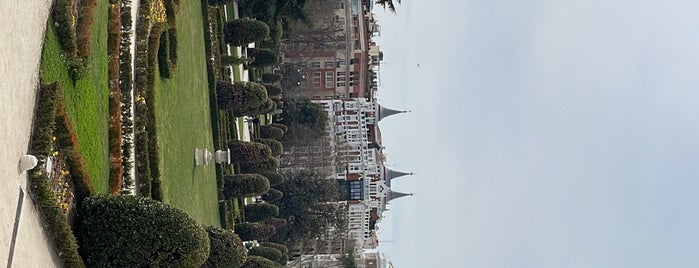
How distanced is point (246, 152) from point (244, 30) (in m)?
6.00

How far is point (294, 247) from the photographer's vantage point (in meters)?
66.9

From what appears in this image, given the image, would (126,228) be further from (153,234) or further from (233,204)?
(233,204)

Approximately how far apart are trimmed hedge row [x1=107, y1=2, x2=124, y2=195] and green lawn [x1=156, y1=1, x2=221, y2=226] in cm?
321

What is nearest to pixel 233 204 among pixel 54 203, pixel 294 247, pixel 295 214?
pixel 54 203

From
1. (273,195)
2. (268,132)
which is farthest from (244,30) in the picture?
(273,195)

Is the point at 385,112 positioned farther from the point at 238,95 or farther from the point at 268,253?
the point at 238,95

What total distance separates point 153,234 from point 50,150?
3062 mm

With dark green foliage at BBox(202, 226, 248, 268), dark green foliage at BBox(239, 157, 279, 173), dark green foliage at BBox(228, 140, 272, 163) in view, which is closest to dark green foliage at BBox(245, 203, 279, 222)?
dark green foliage at BBox(239, 157, 279, 173)

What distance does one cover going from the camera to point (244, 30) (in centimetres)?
3481

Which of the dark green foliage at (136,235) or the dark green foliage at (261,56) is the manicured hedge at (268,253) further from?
the dark green foliage at (136,235)

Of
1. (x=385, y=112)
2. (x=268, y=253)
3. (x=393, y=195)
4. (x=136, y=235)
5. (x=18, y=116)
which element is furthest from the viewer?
(x=393, y=195)

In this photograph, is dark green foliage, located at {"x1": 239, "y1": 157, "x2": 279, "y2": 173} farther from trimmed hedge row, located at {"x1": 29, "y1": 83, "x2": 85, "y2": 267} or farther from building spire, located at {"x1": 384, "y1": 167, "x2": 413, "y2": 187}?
building spire, located at {"x1": 384, "y1": 167, "x2": 413, "y2": 187}

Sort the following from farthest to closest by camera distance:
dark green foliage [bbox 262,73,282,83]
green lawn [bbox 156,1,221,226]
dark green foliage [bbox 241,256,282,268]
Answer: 1. dark green foliage [bbox 262,73,282,83]
2. dark green foliage [bbox 241,256,282,268]
3. green lawn [bbox 156,1,221,226]

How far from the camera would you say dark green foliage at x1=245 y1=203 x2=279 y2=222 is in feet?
131
